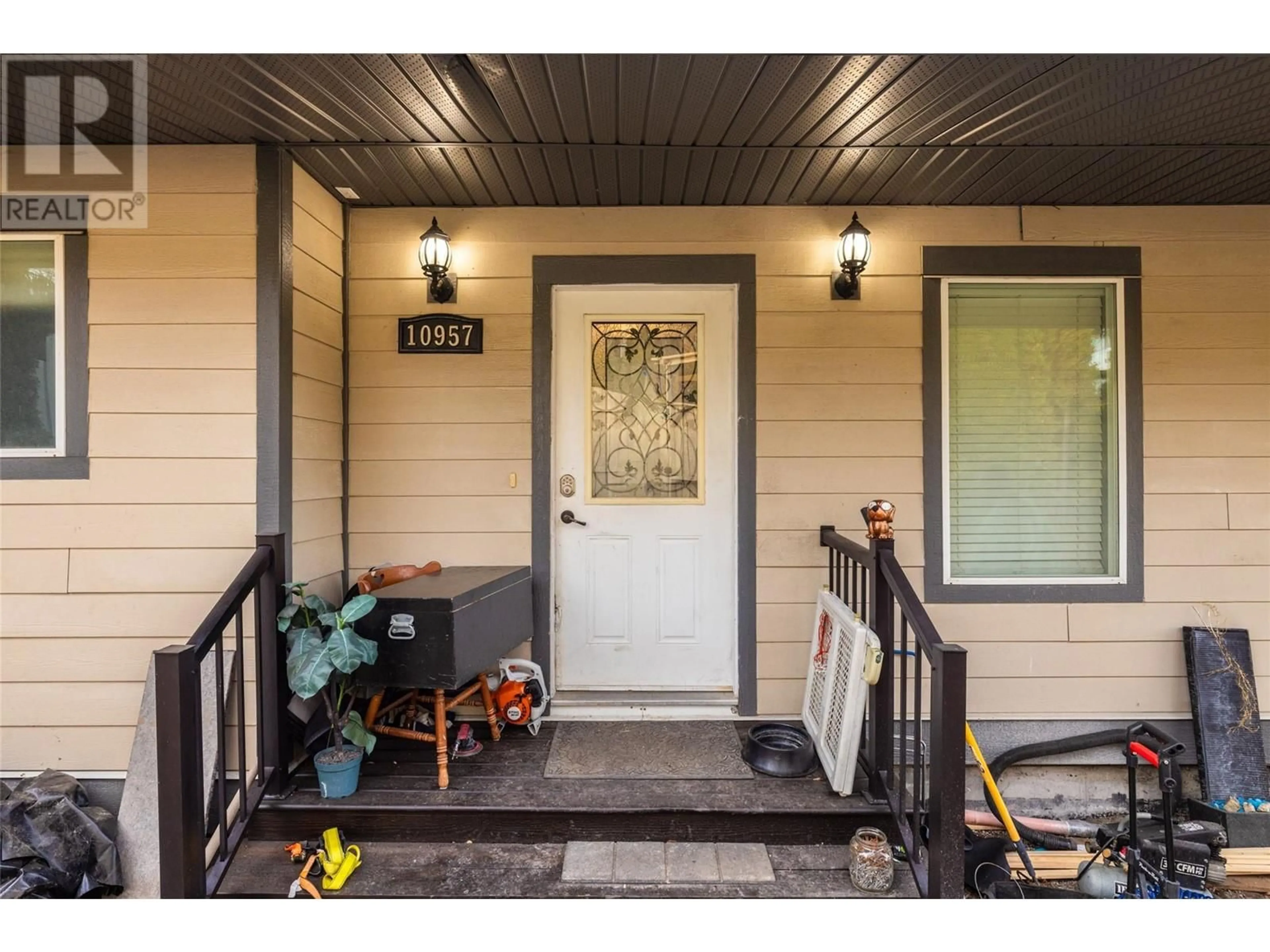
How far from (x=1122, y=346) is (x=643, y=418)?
2.32 metres

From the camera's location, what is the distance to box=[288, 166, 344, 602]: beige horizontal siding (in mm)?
2660

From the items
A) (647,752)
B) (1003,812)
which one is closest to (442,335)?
(647,752)

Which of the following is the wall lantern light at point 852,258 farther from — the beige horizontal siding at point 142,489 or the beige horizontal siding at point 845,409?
the beige horizontal siding at point 142,489

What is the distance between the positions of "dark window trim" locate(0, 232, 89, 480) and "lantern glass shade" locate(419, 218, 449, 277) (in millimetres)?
1286

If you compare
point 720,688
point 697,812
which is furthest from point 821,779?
point 720,688

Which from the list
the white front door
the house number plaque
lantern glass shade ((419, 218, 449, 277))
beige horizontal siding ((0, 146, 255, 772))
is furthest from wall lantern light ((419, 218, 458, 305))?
beige horizontal siding ((0, 146, 255, 772))

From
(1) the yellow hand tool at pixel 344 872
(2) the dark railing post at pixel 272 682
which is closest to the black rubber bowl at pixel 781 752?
(1) the yellow hand tool at pixel 344 872

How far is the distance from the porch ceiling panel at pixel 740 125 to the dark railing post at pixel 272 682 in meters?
1.59

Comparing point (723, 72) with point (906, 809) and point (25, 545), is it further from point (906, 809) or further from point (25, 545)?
point (25, 545)

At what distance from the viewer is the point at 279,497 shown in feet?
8.38

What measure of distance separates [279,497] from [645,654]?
70.4 inches

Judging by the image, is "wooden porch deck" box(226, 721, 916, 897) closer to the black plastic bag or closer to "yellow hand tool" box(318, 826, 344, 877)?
"yellow hand tool" box(318, 826, 344, 877)

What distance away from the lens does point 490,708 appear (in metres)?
2.84

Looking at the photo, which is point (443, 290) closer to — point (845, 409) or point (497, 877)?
point (845, 409)
